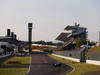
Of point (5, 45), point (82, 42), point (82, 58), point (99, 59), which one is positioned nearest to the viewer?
point (99, 59)

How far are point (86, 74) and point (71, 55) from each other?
191ft

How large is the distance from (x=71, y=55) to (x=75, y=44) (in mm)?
73383

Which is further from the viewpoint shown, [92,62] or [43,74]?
[92,62]

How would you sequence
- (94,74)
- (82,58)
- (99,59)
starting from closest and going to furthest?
(94,74)
(99,59)
(82,58)

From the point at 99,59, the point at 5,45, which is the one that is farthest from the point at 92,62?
the point at 5,45

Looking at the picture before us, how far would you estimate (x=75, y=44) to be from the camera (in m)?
173

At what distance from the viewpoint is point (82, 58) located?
82.1m

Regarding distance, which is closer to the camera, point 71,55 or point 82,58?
point 82,58

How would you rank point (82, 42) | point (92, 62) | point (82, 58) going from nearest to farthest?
point (92, 62) → point (82, 58) → point (82, 42)

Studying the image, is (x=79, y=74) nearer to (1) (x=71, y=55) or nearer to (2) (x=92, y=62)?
(2) (x=92, y=62)

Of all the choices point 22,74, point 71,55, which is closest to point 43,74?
point 22,74

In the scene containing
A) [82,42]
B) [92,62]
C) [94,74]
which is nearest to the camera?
[94,74]

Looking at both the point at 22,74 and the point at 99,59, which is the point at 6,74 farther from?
the point at 99,59

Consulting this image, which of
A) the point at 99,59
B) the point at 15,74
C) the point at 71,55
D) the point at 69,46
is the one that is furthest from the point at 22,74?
the point at 69,46
